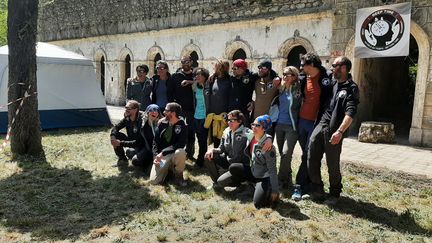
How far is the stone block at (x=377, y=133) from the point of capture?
30.2 ft

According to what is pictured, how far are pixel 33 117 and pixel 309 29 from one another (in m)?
7.57

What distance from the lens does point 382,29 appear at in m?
9.05

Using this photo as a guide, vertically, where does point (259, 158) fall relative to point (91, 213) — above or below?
above

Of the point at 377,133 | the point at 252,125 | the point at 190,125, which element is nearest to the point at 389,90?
the point at 377,133

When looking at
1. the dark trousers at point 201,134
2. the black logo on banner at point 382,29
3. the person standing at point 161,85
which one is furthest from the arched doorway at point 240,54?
the dark trousers at point 201,134

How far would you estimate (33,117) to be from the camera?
6871 millimetres

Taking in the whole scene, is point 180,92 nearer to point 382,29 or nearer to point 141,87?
point 141,87

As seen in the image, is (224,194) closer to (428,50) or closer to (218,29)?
(428,50)

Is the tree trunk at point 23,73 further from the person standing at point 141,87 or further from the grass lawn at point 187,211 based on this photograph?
the person standing at point 141,87

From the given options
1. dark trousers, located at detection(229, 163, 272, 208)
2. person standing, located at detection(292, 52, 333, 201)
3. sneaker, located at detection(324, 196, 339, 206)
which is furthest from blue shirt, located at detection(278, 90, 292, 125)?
sneaker, located at detection(324, 196, 339, 206)

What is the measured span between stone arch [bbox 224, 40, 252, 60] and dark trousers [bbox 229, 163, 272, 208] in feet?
26.6

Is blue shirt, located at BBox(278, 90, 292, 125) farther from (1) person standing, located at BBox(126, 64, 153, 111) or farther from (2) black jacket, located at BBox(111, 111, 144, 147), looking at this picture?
(1) person standing, located at BBox(126, 64, 153, 111)

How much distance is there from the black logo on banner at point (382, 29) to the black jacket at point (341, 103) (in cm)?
534

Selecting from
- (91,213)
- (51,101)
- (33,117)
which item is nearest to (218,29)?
(51,101)
